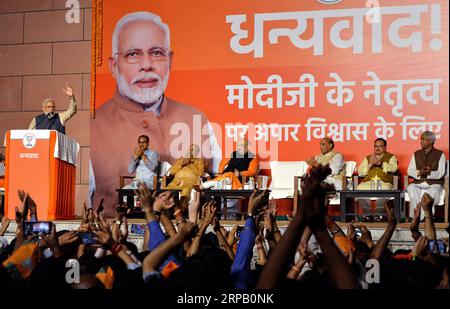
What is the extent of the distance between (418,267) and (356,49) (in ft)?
15.5

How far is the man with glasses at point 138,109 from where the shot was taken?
6988 millimetres

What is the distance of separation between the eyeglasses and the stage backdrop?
15cm

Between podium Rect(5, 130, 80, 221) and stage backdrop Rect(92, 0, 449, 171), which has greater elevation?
stage backdrop Rect(92, 0, 449, 171)

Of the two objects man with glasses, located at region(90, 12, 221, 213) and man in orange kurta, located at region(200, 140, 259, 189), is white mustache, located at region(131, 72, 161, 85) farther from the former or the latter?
man in orange kurta, located at region(200, 140, 259, 189)

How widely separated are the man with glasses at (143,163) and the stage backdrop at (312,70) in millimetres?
727

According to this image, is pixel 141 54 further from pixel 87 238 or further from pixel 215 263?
pixel 215 263

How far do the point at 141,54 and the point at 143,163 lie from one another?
131cm

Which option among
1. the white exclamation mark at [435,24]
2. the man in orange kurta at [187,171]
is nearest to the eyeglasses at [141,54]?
the man in orange kurta at [187,171]

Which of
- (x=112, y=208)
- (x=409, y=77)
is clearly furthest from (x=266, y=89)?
(x=112, y=208)

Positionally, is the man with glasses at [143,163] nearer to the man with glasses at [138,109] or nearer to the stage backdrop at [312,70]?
the man with glasses at [138,109]

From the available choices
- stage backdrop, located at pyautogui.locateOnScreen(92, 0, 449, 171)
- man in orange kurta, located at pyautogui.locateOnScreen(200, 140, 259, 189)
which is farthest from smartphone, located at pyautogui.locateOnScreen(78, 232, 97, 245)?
stage backdrop, located at pyautogui.locateOnScreen(92, 0, 449, 171)

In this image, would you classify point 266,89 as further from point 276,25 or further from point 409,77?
point 409,77

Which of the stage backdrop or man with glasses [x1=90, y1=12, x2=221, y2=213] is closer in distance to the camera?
the stage backdrop

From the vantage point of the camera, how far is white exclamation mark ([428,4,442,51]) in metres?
6.33
